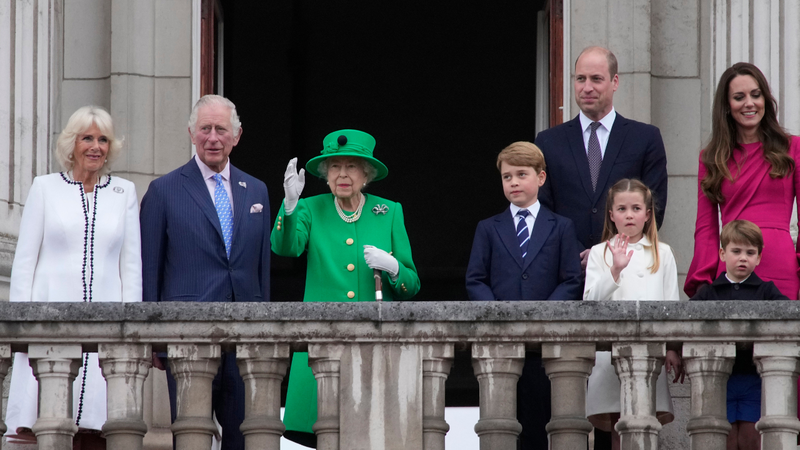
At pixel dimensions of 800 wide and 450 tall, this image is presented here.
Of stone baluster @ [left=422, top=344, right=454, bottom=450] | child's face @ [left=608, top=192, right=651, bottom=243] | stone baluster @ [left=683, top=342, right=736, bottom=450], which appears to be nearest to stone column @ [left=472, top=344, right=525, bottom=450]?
→ stone baluster @ [left=422, top=344, right=454, bottom=450]

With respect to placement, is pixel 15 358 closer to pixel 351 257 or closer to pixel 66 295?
pixel 66 295

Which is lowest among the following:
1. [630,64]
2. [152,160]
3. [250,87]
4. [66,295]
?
[66,295]

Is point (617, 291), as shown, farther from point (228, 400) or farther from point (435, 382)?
point (228, 400)

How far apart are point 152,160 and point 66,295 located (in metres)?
2.85

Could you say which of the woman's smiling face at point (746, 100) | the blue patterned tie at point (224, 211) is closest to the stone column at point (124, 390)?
the blue patterned tie at point (224, 211)

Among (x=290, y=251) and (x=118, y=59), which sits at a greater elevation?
(x=118, y=59)

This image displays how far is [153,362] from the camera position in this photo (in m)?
5.38

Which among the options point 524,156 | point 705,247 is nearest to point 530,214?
point 524,156

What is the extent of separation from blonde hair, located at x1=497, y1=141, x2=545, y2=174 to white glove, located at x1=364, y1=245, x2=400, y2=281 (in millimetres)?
638

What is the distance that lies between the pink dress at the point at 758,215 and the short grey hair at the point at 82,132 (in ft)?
8.18

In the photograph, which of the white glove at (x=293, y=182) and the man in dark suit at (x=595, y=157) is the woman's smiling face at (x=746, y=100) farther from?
the white glove at (x=293, y=182)

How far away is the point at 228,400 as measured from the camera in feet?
18.1

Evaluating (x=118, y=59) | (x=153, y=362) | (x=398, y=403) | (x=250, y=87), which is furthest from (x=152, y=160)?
(x=250, y=87)

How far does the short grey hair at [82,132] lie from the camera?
574 cm
